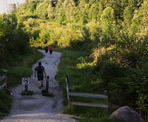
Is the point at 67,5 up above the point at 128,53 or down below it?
above

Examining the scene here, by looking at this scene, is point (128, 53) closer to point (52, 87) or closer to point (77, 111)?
point (52, 87)

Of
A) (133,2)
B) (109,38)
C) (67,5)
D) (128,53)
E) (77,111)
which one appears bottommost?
(77,111)

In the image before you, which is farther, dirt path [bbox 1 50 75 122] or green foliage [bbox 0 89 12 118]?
green foliage [bbox 0 89 12 118]

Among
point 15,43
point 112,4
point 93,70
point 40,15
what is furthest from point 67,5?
point 93,70

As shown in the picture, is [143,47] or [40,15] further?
[40,15]

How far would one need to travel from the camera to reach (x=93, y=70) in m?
20.9

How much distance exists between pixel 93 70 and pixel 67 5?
97.9 m

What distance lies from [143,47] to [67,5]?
101 m

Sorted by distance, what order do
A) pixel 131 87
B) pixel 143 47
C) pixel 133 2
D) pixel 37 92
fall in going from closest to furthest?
pixel 131 87, pixel 37 92, pixel 143 47, pixel 133 2

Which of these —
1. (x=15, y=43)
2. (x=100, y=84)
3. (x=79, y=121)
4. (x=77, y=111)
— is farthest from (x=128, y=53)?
(x=15, y=43)

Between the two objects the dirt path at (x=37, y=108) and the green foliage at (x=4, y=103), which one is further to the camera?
the green foliage at (x=4, y=103)

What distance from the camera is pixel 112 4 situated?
75.4 metres

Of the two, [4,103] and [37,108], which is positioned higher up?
[4,103]

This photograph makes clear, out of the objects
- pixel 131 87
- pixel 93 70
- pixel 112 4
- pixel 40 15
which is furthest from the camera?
pixel 40 15
